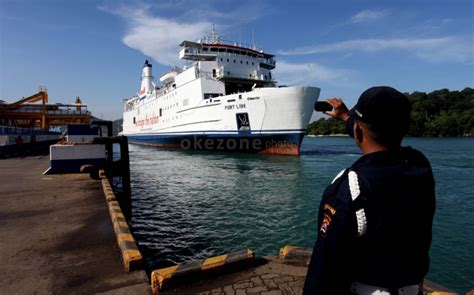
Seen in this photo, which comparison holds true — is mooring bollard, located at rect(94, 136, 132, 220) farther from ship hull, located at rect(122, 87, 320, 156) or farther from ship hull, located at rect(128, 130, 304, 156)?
ship hull, located at rect(128, 130, 304, 156)

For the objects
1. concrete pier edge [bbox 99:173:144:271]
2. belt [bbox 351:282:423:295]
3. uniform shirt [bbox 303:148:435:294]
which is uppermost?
uniform shirt [bbox 303:148:435:294]

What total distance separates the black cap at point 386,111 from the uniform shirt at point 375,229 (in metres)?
0.11

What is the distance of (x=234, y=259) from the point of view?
11.6ft

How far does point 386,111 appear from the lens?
4.23ft

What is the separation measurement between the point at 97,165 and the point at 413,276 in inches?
398

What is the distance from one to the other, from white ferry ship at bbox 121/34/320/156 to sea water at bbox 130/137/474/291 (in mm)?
7568

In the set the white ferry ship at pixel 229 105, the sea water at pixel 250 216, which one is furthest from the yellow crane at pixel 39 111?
the sea water at pixel 250 216

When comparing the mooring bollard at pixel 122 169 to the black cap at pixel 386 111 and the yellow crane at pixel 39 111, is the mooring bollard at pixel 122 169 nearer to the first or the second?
the black cap at pixel 386 111

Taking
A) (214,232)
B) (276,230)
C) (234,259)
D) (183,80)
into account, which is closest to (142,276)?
(234,259)

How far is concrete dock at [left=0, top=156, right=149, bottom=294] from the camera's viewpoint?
315 cm

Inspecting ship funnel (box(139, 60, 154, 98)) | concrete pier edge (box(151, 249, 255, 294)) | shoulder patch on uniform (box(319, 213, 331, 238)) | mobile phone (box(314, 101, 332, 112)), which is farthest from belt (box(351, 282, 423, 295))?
ship funnel (box(139, 60, 154, 98))

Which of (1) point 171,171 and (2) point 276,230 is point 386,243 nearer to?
(2) point 276,230

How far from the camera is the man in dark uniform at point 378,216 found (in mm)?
1205

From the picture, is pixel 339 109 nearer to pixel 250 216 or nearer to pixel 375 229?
pixel 375 229
